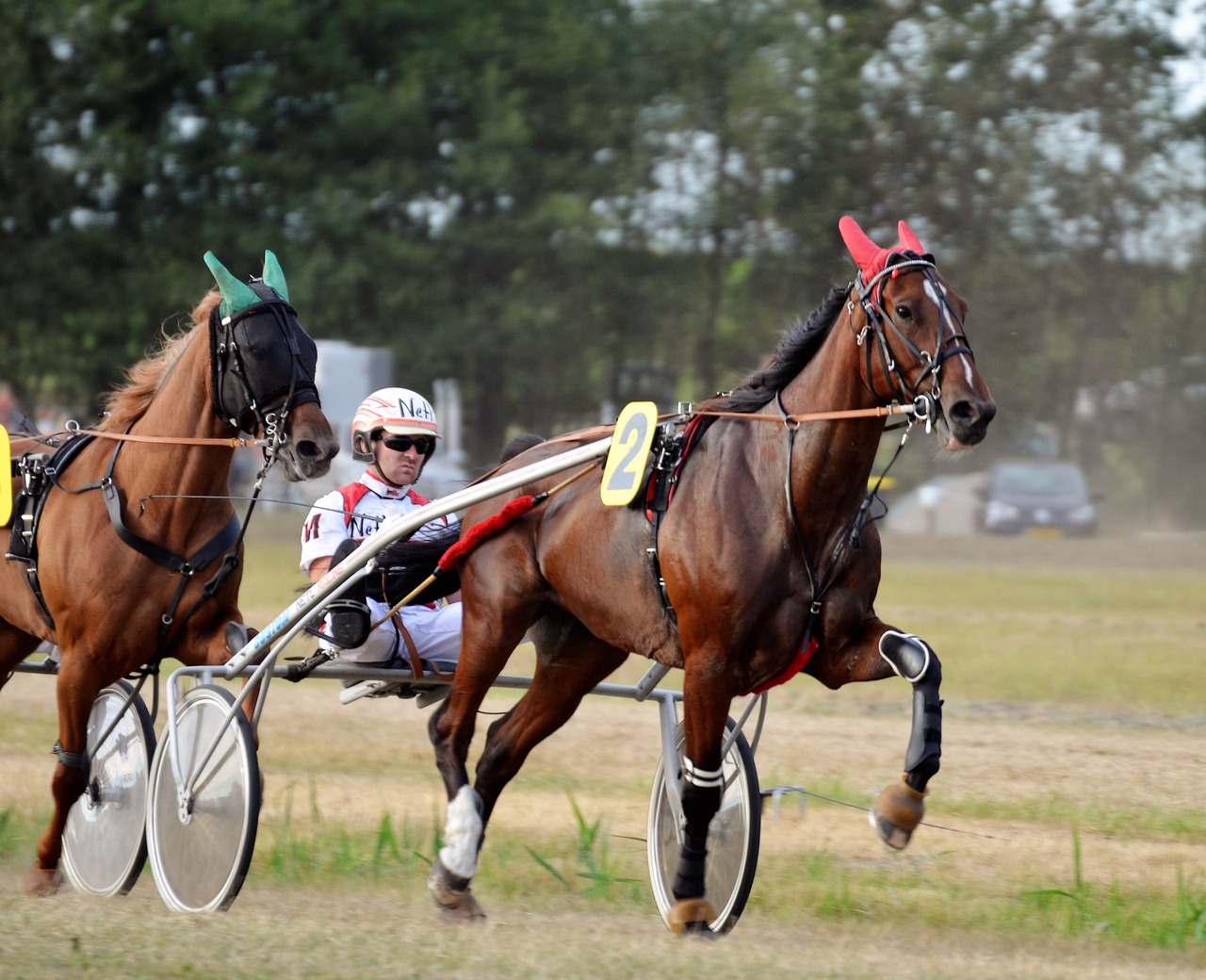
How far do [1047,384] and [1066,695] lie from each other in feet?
49.8

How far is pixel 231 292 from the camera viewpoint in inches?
212

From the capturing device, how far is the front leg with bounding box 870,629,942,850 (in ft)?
14.1

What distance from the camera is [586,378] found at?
27203mm

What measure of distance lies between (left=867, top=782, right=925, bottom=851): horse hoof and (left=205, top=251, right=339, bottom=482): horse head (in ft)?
5.99

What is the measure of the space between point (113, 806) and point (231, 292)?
1.70m

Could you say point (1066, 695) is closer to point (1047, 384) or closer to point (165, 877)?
point (165, 877)

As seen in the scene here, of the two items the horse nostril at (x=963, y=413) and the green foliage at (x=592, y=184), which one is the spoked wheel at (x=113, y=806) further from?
the green foliage at (x=592, y=184)

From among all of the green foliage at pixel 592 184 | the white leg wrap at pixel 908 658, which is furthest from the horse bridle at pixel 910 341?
the green foliage at pixel 592 184

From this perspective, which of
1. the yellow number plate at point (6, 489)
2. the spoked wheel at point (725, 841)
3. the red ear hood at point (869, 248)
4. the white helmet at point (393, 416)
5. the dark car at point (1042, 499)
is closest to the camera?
the red ear hood at point (869, 248)

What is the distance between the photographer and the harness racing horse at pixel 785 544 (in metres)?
4.33

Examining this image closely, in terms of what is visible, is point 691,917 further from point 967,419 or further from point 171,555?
point 171,555

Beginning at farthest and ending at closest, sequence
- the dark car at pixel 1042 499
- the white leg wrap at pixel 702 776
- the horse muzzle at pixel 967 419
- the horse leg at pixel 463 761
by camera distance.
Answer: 1. the dark car at pixel 1042 499
2. the horse leg at pixel 463 761
3. the white leg wrap at pixel 702 776
4. the horse muzzle at pixel 967 419

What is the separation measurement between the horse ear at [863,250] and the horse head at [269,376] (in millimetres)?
1568

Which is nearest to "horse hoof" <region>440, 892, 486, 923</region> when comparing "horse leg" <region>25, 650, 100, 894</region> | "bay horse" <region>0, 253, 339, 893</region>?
"bay horse" <region>0, 253, 339, 893</region>
